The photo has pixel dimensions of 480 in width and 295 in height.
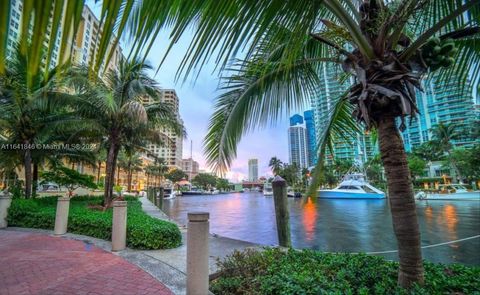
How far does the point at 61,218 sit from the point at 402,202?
889cm

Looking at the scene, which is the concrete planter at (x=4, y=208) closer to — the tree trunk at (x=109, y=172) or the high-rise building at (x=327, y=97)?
the tree trunk at (x=109, y=172)

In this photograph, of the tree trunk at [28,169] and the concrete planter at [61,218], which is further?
the tree trunk at [28,169]

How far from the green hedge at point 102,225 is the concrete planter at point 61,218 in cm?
→ 23

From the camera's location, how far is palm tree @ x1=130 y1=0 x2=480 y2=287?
1217mm

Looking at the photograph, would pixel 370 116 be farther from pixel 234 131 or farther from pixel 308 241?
pixel 308 241

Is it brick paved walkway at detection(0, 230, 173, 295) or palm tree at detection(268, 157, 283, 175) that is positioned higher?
palm tree at detection(268, 157, 283, 175)

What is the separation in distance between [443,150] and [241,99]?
57627mm

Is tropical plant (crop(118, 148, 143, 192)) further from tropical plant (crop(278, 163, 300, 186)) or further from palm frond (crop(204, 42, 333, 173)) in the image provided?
tropical plant (crop(278, 163, 300, 186))

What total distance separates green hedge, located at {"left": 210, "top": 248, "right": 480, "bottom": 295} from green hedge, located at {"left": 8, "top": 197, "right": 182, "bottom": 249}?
95.6 inches

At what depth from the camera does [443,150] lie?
157 ft

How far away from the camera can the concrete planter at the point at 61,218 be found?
784 centimetres

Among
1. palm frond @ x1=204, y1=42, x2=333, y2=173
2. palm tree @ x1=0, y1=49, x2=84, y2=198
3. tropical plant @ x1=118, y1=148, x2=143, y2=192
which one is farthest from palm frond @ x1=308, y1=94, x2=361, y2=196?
tropical plant @ x1=118, y1=148, x2=143, y2=192

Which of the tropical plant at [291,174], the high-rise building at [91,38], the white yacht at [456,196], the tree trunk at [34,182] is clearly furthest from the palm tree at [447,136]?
the high-rise building at [91,38]

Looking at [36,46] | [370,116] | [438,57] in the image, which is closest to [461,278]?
[370,116]
